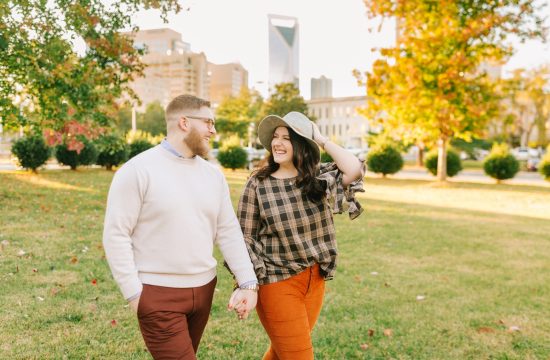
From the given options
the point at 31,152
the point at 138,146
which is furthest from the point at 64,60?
the point at 138,146

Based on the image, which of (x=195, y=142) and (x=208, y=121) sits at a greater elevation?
(x=208, y=121)

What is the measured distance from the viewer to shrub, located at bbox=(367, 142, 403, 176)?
27.2 meters

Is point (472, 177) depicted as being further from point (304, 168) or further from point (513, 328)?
point (304, 168)

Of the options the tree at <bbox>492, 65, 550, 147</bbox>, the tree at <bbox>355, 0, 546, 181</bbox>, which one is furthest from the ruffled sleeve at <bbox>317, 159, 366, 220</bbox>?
the tree at <bbox>492, 65, 550, 147</bbox>

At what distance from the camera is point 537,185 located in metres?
23.1

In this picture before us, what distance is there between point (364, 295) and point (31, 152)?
2034cm

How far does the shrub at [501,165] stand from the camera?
2434 cm

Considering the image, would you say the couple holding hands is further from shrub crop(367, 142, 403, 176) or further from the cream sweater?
shrub crop(367, 142, 403, 176)

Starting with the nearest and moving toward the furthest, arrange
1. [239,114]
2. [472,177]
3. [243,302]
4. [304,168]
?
[243,302] < [304,168] < [472,177] < [239,114]

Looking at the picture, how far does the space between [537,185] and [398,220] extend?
1403 centimetres

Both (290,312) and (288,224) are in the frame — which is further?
(288,224)

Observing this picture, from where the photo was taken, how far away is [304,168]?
3.28 m

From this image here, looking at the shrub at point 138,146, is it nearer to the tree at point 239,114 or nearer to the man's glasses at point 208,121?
the man's glasses at point 208,121

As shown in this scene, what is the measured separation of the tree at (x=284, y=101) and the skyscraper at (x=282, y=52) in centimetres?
13483
